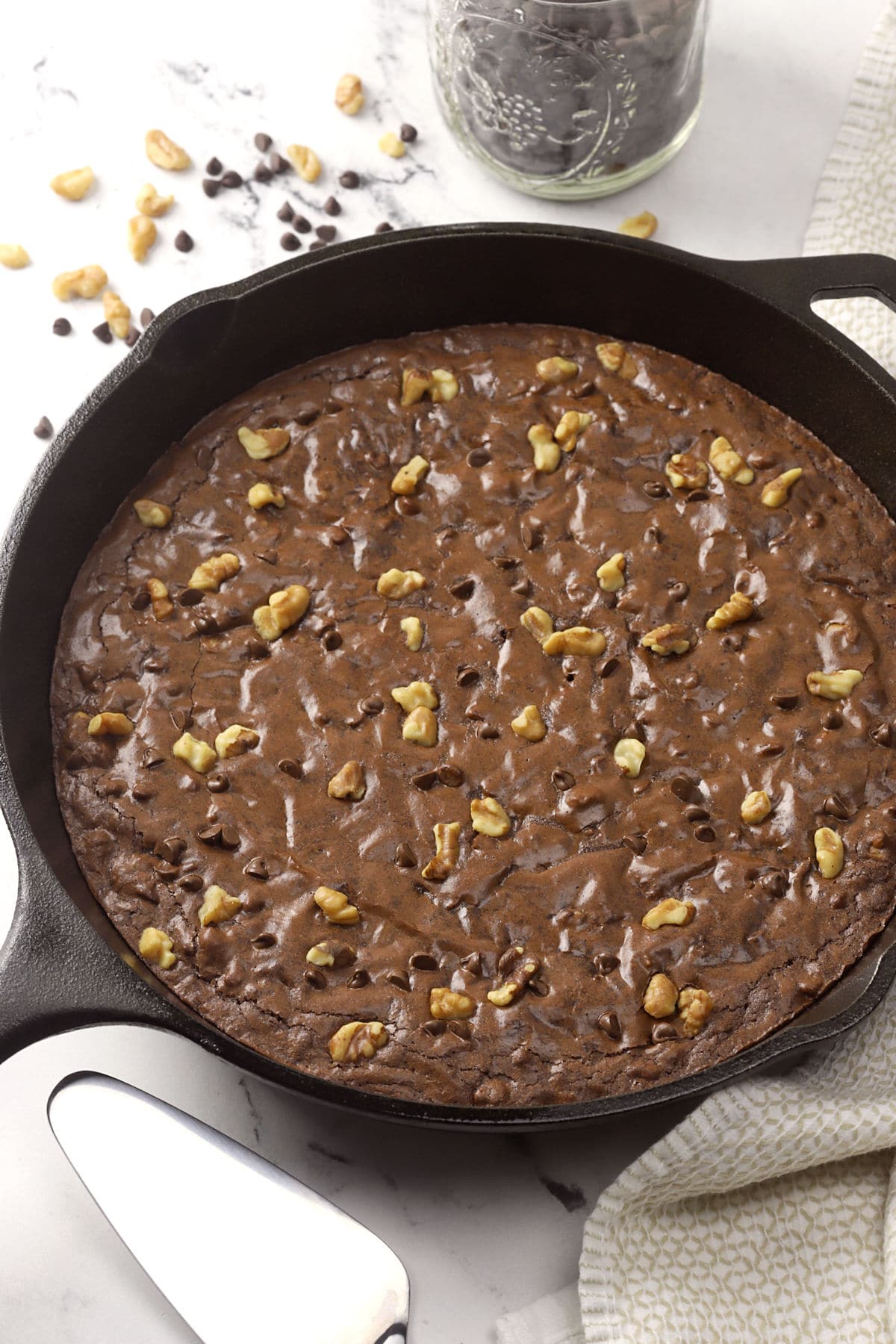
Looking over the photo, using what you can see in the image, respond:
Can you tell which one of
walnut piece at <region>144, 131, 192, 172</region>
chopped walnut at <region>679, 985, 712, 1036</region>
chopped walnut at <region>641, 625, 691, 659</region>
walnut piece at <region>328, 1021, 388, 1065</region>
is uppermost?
walnut piece at <region>144, 131, 192, 172</region>

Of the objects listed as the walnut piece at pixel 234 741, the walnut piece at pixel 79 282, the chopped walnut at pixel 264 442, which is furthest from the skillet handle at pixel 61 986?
the walnut piece at pixel 79 282

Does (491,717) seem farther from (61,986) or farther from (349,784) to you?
(61,986)

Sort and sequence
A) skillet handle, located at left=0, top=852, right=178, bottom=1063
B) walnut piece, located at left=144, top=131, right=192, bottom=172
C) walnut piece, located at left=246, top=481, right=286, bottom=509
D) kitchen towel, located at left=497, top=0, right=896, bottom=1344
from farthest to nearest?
walnut piece, located at left=144, top=131, right=192, bottom=172
walnut piece, located at left=246, top=481, right=286, bottom=509
kitchen towel, located at left=497, top=0, right=896, bottom=1344
skillet handle, located at left=0, top=852, right=178, bottom=1063

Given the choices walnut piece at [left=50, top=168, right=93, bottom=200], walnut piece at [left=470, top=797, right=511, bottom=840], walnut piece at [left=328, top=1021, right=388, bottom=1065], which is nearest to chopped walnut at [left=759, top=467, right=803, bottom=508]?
walnut piece at [left=470, top=797, right=511, bottom=840]

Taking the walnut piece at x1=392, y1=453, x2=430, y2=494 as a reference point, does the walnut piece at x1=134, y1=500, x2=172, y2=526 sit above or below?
below

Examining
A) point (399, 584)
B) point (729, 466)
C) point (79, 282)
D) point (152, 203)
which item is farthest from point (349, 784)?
point (152, 203)

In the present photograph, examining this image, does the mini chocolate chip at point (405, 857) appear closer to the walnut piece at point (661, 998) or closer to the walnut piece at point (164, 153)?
the walnut piece at point (661, 998)

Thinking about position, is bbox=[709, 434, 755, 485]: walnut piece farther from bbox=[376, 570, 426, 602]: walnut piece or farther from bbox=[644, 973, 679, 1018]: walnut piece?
bbox=[644, 973, 679, 1018]: walnut piece
